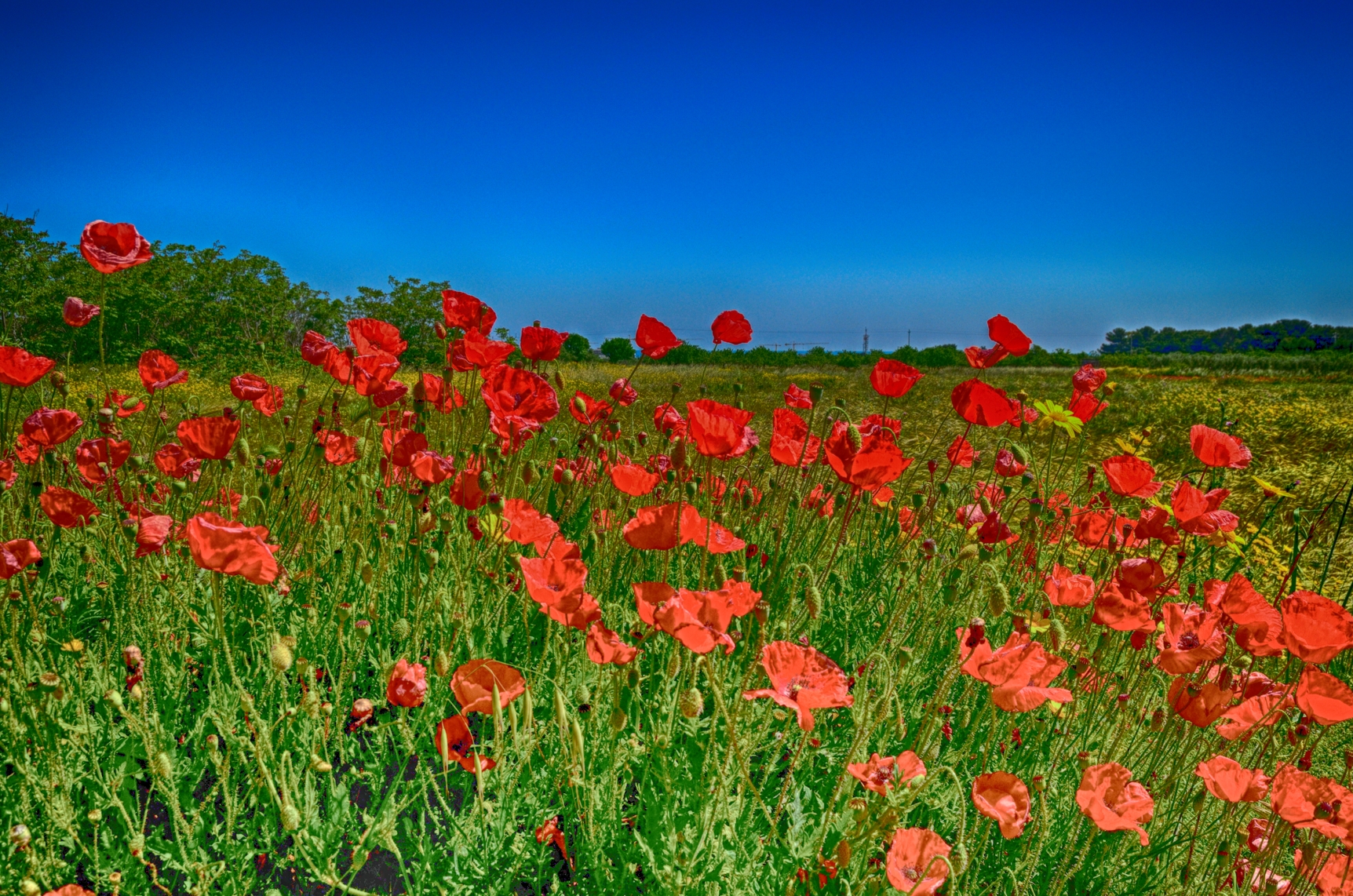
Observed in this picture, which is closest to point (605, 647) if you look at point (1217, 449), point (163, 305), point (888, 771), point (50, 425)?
point (888, 771)

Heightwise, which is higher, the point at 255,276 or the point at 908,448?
the point at 255,276

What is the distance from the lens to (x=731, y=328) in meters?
2.43

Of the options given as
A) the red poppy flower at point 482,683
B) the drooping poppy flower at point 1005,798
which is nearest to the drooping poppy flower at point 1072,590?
the drooping poppy flower at point 1005,798

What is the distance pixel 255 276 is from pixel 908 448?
1561cm

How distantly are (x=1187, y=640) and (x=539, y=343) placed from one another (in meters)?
1.98

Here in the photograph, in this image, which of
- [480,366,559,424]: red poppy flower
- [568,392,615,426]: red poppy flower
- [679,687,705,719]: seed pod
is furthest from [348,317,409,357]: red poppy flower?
[679,687,705,719]: seed pod

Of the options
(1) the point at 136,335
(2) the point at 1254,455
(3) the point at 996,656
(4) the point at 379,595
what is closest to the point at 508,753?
(4) the point at 379,595

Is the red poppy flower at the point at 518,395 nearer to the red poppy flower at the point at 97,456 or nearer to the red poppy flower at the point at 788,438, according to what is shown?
the red poppy flower at the point at 788,438

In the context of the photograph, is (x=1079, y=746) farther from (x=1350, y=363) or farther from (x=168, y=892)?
(x=1350, y=363)

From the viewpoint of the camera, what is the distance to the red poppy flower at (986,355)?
7.43ft

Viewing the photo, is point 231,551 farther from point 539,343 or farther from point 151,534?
point 539,343

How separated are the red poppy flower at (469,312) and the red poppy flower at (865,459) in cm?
127

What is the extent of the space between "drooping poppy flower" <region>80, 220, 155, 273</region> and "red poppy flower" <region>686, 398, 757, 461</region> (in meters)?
1.45

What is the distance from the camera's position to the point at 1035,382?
48.5ft
